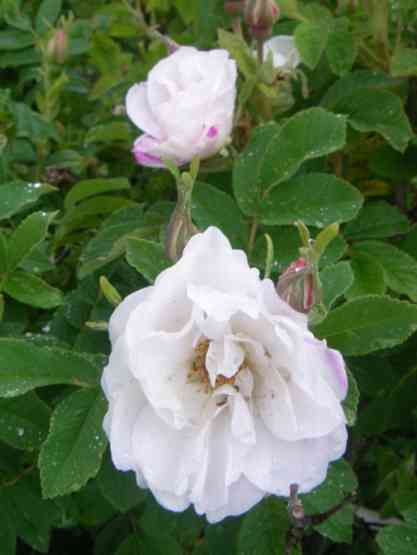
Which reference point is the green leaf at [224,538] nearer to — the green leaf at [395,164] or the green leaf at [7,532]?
the green leaf at [7,532]

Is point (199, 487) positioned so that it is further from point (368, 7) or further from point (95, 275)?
point (368, 7)

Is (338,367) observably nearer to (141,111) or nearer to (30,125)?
(141,111)

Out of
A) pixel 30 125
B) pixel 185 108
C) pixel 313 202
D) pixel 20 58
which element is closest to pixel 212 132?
pixel 185 108

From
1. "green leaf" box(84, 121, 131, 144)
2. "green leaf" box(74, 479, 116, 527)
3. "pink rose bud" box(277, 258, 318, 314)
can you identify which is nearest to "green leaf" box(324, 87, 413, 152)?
"green leaf" box(84, 121, 131, 144)

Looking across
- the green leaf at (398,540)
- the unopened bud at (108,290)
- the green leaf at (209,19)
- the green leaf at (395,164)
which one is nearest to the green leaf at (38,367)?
the unopened bud at (108,290)

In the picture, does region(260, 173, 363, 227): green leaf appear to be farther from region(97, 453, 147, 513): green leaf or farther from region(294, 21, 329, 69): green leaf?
region(97, 453, 147, 513): green leaf

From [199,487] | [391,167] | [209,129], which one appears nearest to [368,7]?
[391,167]

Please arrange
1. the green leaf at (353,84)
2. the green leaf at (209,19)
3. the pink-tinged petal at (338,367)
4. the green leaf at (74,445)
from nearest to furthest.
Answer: the pink-tinged petal at (338,367), the green leaf at (74,445), the green leaf at (353,84), the green leaf at (209,19)
